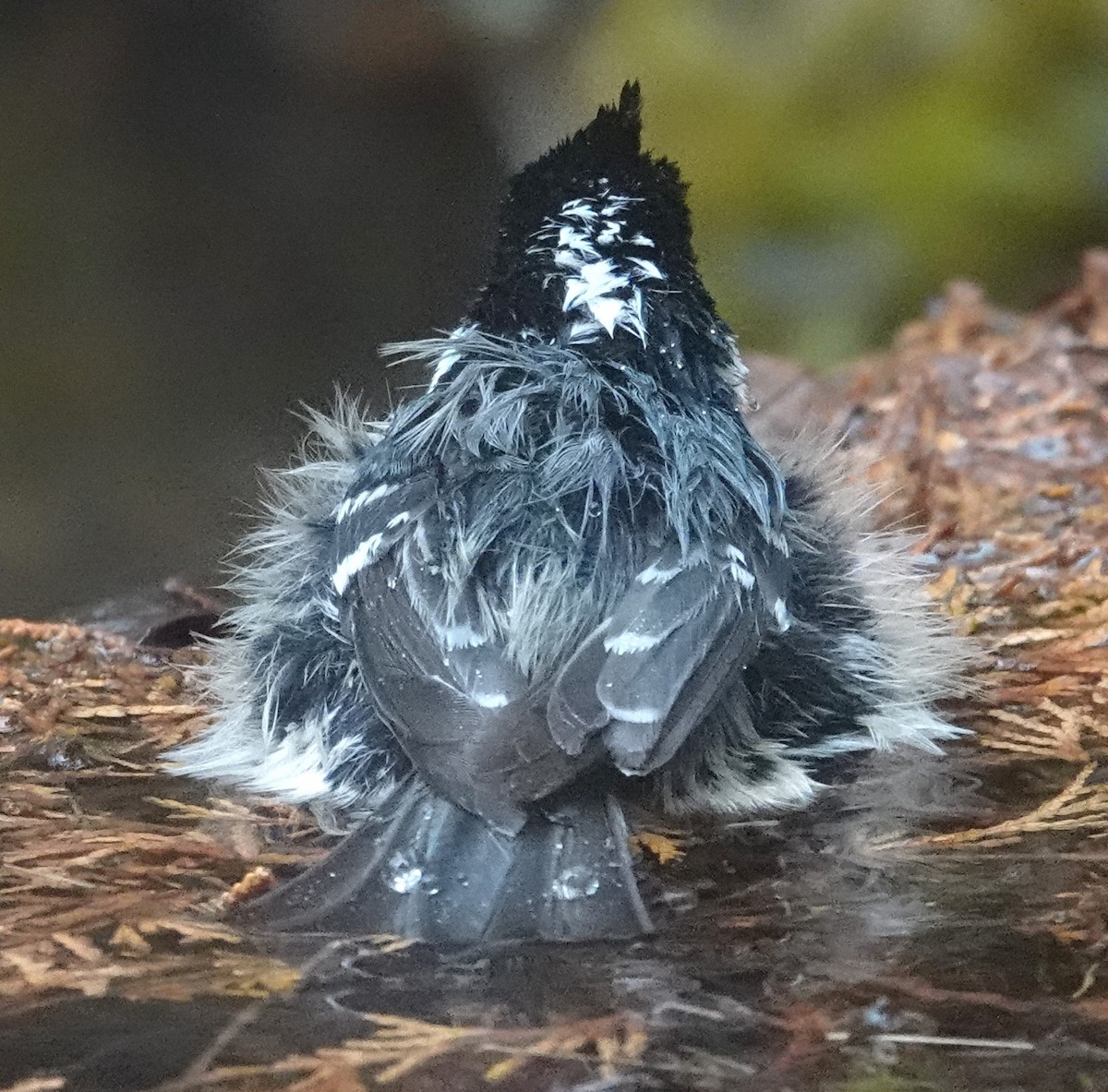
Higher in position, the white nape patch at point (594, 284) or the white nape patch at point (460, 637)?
the white nape patch at point (594, 284)

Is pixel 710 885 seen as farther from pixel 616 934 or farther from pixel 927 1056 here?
pixel 927 1056

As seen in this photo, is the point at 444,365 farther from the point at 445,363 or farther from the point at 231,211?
the point at 231,211

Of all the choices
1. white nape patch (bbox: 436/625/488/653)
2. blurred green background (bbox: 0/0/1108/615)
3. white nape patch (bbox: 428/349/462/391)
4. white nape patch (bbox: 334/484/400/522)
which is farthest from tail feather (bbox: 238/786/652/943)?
blurred green background (bbox: 0/0/1108/615)

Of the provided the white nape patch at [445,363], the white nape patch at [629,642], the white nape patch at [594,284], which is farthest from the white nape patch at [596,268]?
the white nape patch at [629,642]

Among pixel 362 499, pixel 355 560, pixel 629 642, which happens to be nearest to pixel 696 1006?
pixel 629 642

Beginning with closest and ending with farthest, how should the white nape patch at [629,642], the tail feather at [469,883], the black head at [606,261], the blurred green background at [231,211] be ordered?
the tail feather at [469,883], the white nape patch at [629,642], the black head at [606,261], the blurred green background at [231,211]

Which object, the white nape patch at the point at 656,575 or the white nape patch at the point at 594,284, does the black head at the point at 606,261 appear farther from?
the white nape patch at the point at 656,575

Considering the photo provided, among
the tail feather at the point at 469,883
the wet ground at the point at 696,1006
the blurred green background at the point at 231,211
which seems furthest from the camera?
the blurred green background at the point at 231,211

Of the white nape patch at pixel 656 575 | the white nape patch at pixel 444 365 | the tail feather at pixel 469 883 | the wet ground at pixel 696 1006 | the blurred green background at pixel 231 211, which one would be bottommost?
the wet ground at pixel 696 1006
